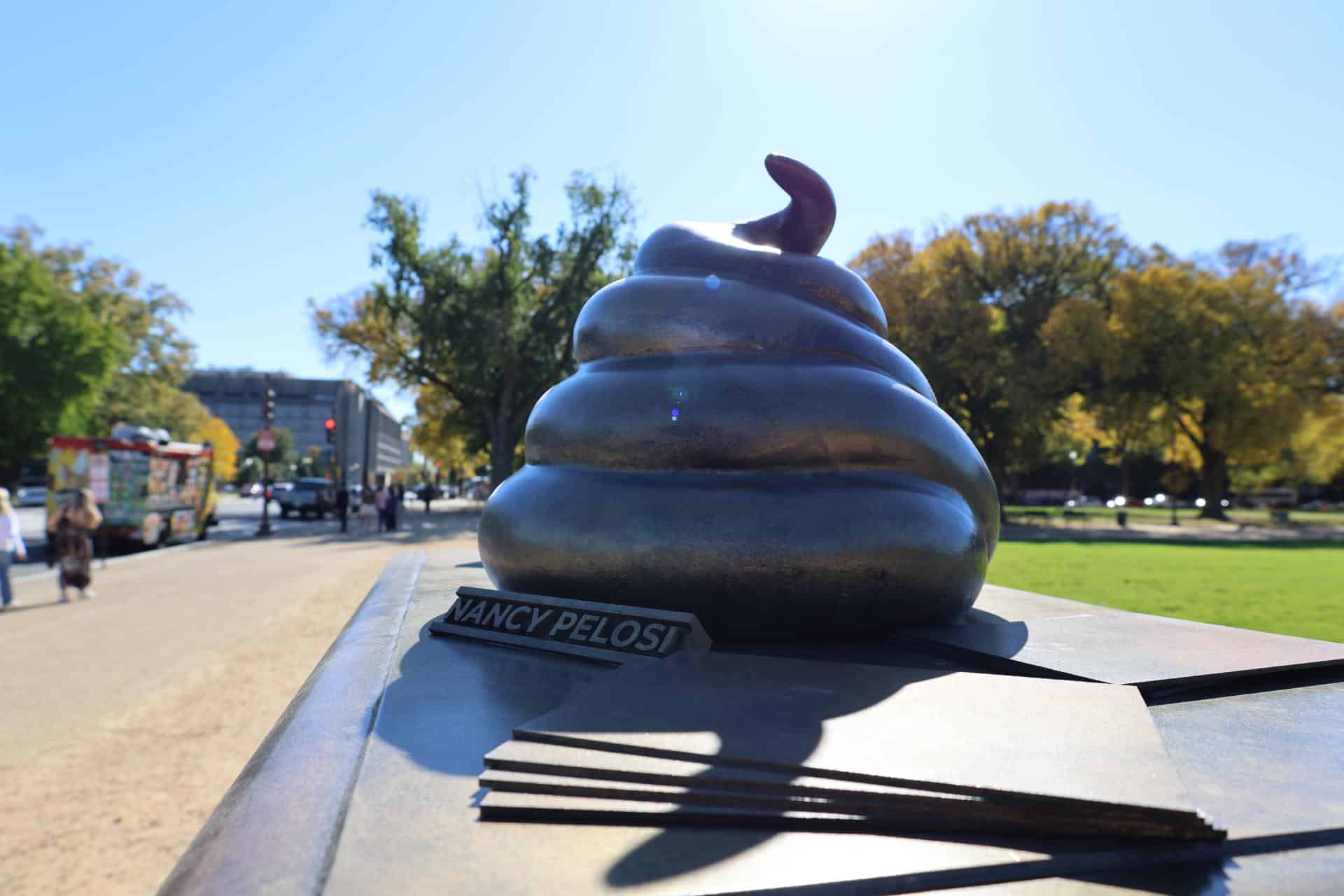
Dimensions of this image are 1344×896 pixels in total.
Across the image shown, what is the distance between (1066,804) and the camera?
6.97 feet

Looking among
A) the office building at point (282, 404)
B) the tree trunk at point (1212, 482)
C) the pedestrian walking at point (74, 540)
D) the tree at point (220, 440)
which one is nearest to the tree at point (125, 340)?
the tree at point (220, 440)

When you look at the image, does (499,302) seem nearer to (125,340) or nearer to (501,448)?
(501,448)

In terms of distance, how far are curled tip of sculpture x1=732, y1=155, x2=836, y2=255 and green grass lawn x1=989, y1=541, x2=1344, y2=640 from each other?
20.2ft

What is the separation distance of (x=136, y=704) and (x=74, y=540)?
289 inches

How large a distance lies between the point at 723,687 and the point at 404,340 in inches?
1435

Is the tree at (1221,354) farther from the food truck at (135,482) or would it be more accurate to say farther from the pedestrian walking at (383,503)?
the food truck at (135,482)

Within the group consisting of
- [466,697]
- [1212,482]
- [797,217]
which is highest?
[797,217]

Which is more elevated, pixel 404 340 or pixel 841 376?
pixel 404 340

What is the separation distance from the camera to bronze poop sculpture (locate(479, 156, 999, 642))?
13.4 feet

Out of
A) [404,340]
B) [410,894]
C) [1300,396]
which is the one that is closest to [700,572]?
[410,894]

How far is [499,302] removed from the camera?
32438 mm

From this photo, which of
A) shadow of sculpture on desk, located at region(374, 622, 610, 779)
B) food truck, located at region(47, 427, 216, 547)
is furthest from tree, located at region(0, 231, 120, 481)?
shadow of sculpture on desk, located at region(374, 622, 610, 779)

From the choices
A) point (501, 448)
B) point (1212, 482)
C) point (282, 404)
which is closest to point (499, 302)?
point (501, 448)

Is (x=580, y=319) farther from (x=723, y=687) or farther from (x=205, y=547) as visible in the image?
(x=205, y=547)
